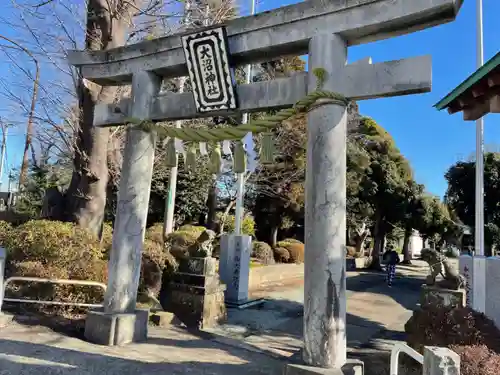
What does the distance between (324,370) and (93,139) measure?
7323mm

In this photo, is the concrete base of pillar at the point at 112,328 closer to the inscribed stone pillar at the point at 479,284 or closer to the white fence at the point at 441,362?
the white fence at the point at 441,362

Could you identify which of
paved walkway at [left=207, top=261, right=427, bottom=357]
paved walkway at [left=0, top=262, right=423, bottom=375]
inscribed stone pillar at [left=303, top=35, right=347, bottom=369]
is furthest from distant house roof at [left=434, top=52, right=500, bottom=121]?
paved walkway at [left=207, top=261, right=427, bottom=357]

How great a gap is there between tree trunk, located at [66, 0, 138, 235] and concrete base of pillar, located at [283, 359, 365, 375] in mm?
6259

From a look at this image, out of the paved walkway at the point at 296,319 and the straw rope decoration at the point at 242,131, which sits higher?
the straw rope decoration at the point at 242,131

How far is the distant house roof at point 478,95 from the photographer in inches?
192

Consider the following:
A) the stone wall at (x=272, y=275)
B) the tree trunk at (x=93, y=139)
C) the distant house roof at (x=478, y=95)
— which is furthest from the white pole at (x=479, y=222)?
the tree trunk at (x=93, y=139)

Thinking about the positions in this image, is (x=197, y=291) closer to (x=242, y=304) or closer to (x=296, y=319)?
(x=242, y=304)

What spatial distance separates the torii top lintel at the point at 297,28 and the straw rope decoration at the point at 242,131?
2.18ft

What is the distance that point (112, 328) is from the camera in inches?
219

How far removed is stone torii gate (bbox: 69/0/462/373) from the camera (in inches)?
172

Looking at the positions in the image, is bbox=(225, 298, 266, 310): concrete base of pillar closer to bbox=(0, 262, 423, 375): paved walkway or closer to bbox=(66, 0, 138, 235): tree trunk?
bbox=(0, 262, 423, 375): paved walkway

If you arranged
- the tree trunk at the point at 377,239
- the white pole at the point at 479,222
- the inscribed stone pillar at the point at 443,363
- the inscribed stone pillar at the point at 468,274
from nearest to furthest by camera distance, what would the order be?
the inscribed stone pillar at the point at 443,363, the white pole at the point at 479,222, the inscribed stone pillar at the point at 468,274, the tree trunk at the point at 377,239

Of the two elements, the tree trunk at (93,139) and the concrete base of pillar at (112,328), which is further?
the tree trunk at (93,139)

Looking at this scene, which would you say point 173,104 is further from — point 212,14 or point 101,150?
point 212,14
